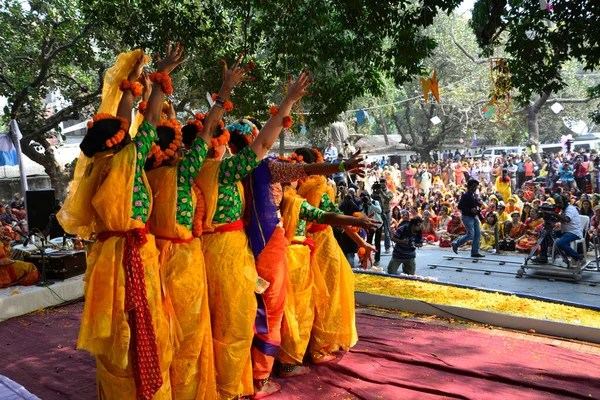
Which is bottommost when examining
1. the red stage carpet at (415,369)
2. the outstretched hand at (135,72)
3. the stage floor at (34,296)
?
the red stage carpet at (415,369)

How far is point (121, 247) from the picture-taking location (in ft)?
9.52

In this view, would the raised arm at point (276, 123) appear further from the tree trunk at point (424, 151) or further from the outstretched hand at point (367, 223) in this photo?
the tree trunk at point (424, 151)

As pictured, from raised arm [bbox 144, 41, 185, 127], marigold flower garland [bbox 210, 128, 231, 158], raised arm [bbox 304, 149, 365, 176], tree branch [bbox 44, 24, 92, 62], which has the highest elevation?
tree branch [bbox 44, 24, 92, 62]

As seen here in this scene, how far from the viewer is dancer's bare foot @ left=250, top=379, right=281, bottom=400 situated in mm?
3703

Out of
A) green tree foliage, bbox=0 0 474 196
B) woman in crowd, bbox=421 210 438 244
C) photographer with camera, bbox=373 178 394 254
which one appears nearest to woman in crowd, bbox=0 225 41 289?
green tree foliage, bbox=0 0 474 196

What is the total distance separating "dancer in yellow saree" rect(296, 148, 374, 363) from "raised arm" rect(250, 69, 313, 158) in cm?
130

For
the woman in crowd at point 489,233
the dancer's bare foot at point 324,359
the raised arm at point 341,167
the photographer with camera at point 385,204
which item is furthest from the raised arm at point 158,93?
the woman in crowd at point 489,233

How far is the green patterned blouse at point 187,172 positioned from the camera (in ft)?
10.4

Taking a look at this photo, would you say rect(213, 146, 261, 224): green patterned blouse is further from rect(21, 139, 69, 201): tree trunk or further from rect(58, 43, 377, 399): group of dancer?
rect(21, 139, 69, 201): tree trunk

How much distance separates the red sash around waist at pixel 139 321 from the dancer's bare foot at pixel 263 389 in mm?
969

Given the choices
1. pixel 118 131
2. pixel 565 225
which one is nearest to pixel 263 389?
pixel 118 131

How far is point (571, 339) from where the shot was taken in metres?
4.93

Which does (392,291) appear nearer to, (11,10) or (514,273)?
(514,273)

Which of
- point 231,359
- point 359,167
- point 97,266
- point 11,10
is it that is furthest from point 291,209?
point 11,10
